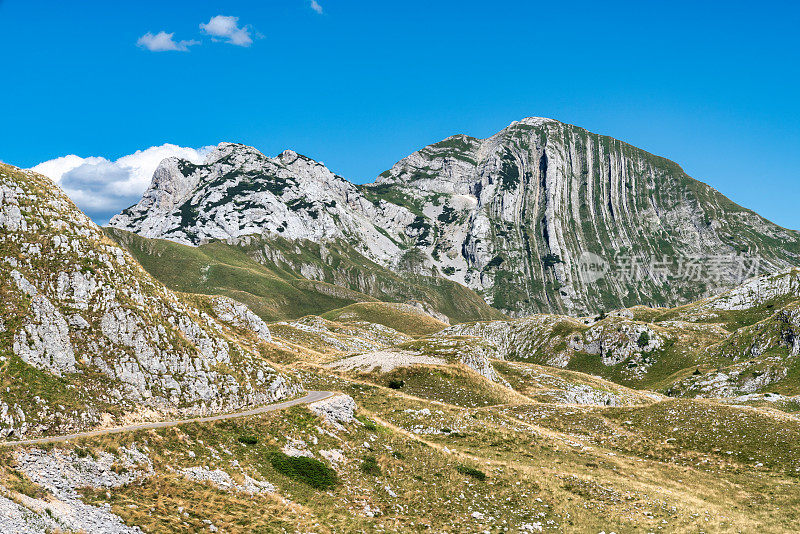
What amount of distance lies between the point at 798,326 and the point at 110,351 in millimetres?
142935

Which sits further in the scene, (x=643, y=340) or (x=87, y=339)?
(x=643, y=340)

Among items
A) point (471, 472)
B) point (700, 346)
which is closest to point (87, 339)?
point (471, 472)

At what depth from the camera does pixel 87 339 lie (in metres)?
40.6

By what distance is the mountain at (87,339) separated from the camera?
115 feet

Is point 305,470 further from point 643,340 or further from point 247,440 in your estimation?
point 643,340

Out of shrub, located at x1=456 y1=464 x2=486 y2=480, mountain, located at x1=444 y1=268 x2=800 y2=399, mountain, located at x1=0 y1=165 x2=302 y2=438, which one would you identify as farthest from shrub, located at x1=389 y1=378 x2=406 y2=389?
mountain, located at x1=444 y1=268 x2=800 y2=399

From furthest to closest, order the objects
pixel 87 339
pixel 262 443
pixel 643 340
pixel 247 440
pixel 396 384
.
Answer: pixel 643 340 < pixel 396 384 < pixel 87 339 < pixel 262 443 < pixel 247 440

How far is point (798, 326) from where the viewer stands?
378ft

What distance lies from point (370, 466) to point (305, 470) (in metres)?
5.60

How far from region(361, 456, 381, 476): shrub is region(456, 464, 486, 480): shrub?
23.5ft

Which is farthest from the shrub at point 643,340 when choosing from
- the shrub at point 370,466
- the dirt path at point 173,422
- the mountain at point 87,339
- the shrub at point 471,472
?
the shrub at point 370,466

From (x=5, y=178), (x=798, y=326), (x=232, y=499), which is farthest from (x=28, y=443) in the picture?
(x=798, y=326)

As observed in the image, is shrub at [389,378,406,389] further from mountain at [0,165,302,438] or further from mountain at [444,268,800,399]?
mountain at [444,268,800,399]

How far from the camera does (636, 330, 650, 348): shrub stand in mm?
151375
